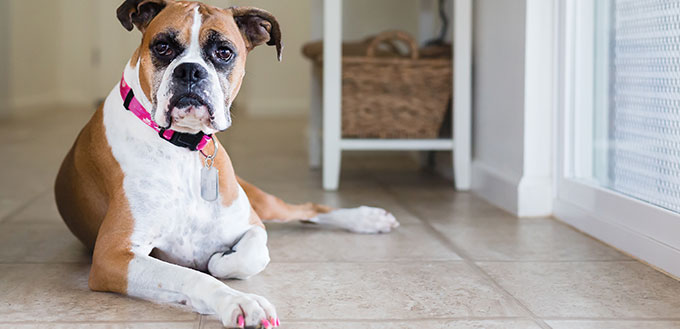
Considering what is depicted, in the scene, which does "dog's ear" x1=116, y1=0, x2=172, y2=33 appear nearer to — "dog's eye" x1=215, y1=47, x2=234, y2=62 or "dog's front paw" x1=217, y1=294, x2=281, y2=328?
"dog's eye" x1=215, y1=47, x2=234, y2=62

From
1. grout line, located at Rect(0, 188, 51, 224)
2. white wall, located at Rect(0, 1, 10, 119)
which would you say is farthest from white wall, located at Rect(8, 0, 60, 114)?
grout line, located at Rect(0, 188, 51, 224)

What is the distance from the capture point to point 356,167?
12.0ft

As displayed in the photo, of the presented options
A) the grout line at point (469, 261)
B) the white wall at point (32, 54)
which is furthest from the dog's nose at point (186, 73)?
the white wall at point (32, 54)

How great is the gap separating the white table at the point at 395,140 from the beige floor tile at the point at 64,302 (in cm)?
140

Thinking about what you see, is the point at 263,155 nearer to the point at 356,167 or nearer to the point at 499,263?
the point at 356,167

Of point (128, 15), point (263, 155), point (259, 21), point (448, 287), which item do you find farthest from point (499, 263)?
point (263, 155)

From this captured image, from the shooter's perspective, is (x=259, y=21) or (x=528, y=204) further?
(x=528, y=204)

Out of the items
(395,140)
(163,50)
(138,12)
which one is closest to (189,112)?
(163,50)

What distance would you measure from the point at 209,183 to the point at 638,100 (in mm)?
1091

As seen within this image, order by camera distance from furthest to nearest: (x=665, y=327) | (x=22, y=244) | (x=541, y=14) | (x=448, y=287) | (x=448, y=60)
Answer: (x=448, y=60) < (x=541, y=14) < (x=22, y=244) < (x=448, y=287) < (x=665, y=327)

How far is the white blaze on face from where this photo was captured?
57.9 inches

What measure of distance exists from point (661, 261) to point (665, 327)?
1.41 ft

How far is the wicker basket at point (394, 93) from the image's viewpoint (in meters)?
2.93

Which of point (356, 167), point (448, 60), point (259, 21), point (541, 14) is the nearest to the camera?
point (259, 21)
